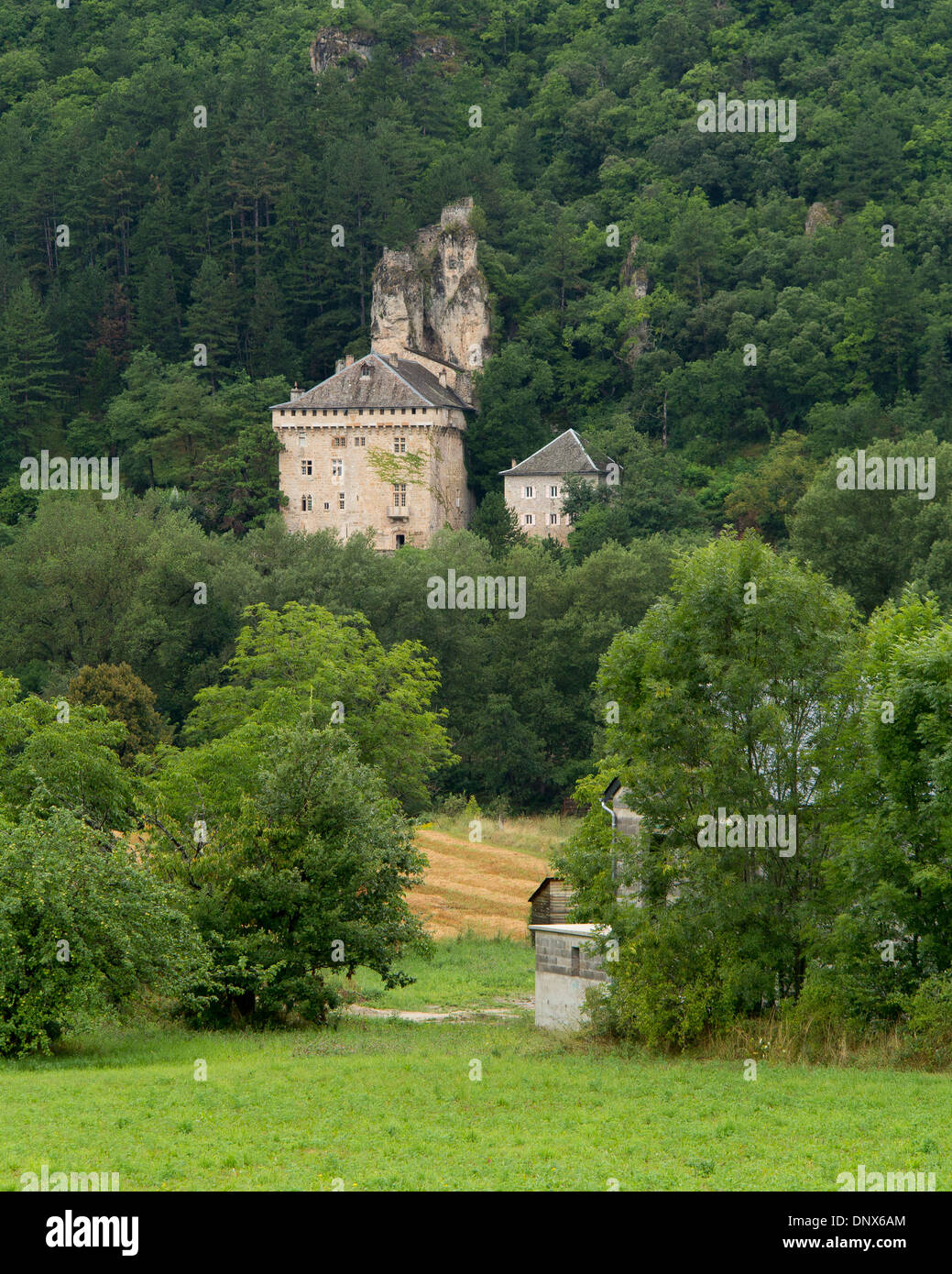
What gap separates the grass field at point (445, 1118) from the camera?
57.1 feet

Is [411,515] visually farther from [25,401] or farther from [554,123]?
[554,123]

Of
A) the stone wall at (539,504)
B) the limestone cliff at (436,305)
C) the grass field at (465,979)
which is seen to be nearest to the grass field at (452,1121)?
the grass field at (465,979)

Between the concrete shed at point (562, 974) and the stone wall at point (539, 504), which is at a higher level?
the stone wall at point (539, 504)

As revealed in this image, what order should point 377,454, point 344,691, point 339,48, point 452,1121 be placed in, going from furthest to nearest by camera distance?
1. point 339,48
2. point 377,454
3. point 344,691
4. point 452,1121

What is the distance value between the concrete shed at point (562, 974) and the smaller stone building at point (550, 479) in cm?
6331

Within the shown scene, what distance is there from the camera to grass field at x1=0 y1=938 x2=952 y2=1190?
1739cm

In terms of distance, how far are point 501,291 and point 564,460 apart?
18524 millimetres

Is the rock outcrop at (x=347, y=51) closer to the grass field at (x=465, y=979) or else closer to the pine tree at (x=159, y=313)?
the pine tree at (x=159, y=313)

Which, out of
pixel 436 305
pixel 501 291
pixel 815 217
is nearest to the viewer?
pixel 436 305

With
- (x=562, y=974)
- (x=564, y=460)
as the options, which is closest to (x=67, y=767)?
(x=562, y=974)

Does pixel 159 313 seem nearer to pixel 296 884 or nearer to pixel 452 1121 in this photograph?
pixel 296 884

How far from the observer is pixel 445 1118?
69.1 ft

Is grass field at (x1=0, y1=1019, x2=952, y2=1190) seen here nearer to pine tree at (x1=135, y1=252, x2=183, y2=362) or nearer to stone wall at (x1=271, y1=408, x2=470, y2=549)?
stone wall at (x1=271, y1=408, x2=470, y2=549)

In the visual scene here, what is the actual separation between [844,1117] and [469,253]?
97597 millimetres
